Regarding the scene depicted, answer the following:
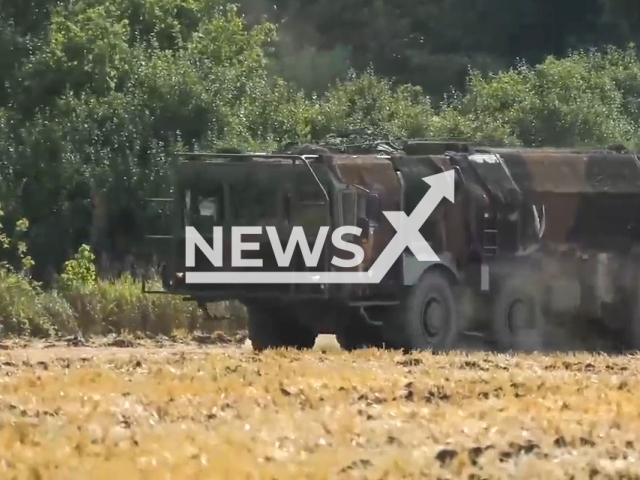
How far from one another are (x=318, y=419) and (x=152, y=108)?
21416mm

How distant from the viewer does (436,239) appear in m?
19.0

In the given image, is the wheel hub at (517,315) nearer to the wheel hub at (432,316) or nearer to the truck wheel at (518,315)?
the truck wheel at (518,315)

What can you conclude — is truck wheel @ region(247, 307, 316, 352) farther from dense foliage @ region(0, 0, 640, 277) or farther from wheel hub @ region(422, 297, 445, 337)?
dense foliage @ region(0, 0, 640, 277)

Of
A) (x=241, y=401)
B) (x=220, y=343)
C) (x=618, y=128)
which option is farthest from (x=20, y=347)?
(x=618, y=128)

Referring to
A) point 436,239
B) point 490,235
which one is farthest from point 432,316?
point 490,235

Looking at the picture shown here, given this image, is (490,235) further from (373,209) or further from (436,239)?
(373,209)

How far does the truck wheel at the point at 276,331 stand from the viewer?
1977cm

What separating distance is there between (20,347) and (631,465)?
43.0 feet

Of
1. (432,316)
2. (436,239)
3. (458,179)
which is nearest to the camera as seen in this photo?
(432,316)

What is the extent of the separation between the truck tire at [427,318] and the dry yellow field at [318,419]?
2.44 metres

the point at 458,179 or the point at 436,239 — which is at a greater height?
the point at 458,179

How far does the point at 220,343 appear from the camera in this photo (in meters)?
22.5

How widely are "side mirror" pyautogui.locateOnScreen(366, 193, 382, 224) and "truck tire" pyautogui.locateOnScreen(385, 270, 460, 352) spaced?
2.80 ft

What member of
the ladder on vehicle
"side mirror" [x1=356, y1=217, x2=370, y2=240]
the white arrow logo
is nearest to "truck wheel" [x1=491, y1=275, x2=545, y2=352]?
the ladder on vehicle
